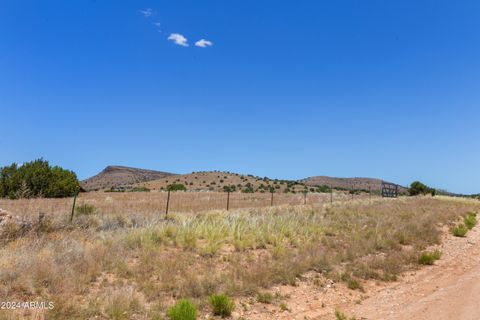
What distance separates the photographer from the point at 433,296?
1034cm

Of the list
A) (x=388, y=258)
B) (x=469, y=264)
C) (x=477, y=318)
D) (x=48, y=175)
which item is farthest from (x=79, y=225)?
(x=48, y=175)

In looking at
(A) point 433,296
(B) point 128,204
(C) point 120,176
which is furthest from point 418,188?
(C) point 120,176

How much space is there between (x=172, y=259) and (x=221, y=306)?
3392mm

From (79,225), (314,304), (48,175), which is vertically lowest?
(314,304)

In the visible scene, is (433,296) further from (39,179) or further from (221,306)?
(39,179)

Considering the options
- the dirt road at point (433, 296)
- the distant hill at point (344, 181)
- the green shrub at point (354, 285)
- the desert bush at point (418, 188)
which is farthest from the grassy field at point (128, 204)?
the distant hill at point (344, 181)

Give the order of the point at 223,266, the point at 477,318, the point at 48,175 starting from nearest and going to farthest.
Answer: the point at 477,318 < the point at 223,266 < the point at 48,175

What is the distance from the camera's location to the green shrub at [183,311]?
778cm

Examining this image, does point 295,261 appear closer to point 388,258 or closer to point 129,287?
point 388,258

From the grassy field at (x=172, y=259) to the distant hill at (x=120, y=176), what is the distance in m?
84.5

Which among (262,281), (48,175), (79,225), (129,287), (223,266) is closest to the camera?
(129,287)

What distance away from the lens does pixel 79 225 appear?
15.7 m

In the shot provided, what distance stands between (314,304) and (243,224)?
7.78 metres

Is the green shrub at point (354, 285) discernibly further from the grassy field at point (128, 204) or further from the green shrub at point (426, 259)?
the grassy field at point (128, 204)
